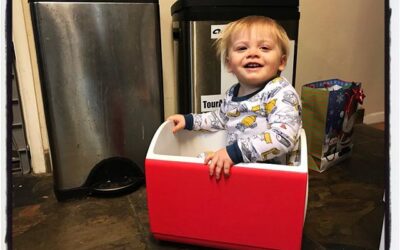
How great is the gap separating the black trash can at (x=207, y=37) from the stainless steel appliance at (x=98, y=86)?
117mm

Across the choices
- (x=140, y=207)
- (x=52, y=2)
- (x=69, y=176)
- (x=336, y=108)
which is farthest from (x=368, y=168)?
(x=52, y=2)

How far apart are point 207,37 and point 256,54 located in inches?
12.5

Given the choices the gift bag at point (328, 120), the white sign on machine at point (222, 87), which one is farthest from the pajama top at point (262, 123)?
the gift bag at point (328, 120)

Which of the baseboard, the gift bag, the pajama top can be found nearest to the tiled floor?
the gift bag

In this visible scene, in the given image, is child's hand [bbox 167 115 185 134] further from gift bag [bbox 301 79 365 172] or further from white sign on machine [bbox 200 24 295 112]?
gift bag [bbox 301 79 365 172]

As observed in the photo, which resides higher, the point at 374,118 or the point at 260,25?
the point at 260,25

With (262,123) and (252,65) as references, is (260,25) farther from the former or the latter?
(262,123)

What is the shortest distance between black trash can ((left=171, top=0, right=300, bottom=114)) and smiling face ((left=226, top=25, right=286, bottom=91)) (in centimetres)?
26

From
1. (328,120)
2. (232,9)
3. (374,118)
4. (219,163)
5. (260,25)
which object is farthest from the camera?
(374,118)

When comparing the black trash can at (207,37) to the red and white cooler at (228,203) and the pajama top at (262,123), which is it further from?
the red and white cooler at (228,203)

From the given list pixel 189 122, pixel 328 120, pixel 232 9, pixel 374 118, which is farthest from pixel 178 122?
pixel 374 118

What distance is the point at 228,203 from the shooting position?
639mm

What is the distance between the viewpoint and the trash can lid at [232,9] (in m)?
0.95

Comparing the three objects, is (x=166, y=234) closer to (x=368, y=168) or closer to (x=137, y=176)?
(x=137, y=176)
